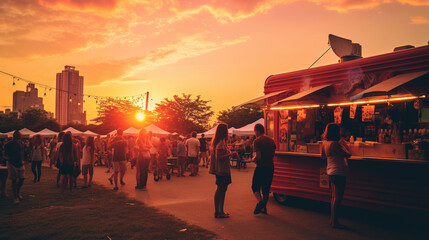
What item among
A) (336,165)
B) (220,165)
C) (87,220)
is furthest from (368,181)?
(87,220)

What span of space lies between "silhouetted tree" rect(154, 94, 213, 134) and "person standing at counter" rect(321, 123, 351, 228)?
48387 millimetres

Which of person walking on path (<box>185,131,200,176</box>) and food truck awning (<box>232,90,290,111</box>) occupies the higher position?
food truck awning (<box>232,90,290,111</box>)

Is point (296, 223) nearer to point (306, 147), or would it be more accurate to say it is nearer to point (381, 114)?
point (306, 147)

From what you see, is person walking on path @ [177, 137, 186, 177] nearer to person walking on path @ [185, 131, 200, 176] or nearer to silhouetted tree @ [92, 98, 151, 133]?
person walking on path @ [185, 131, 200, 176]

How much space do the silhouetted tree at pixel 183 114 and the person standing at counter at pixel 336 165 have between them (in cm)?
4839

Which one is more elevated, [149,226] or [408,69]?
[408,69]

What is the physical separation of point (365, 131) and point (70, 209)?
7239mm

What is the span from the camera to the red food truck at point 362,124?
5.82 metres

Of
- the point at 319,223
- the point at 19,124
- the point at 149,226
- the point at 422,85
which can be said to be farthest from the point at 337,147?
the point at 19,124

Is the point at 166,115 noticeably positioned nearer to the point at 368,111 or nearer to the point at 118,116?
the point at 118,116

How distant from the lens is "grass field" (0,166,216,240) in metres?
5.29

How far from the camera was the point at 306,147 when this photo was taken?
7848mm

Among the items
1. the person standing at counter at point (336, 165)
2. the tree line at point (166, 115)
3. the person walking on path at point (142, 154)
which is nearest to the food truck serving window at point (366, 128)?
the person standing at counter at point (336, 165)

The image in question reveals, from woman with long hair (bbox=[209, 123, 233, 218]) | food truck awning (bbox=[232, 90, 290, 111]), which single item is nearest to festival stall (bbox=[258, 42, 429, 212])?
food truck awning (bbox=[232, 90, 290, 111])
